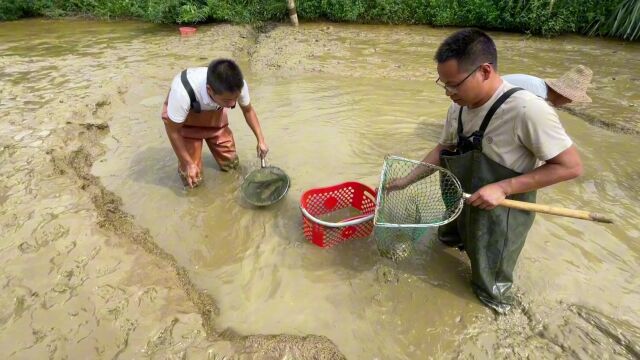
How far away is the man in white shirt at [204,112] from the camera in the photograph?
3205 millimetres

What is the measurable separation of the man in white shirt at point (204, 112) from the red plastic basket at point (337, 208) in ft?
2.62

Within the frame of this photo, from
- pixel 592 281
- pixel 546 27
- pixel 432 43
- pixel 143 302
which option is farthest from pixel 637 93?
pixel 143 302

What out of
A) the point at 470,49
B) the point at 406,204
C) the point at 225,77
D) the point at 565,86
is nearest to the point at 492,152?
the point at 470,49

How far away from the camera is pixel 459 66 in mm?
2062

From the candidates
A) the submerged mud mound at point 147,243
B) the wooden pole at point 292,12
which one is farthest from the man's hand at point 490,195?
the wooden pole at point 292,12

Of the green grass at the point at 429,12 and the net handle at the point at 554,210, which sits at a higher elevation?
the green grass at the point at 429,12

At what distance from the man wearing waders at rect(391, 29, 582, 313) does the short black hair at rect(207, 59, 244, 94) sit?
150 cm

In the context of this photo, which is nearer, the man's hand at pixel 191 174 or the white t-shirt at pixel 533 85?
the white t-shirt at pixel 533 85

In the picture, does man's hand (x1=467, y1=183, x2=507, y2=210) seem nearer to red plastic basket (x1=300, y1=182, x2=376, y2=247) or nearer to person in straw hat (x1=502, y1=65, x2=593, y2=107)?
red plastic basket (x1=300, y1=182, x2=376, y2=247)

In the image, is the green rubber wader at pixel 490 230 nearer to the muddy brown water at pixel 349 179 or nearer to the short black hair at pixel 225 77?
the muddy brown water at pixel 349 179

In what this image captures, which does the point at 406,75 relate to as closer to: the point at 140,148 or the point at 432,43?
the point at 432,43

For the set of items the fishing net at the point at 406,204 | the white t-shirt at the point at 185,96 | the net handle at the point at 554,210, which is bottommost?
the fishing net at the point at 406,204

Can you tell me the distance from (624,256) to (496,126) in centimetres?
206

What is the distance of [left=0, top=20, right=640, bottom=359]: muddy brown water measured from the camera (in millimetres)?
2717
